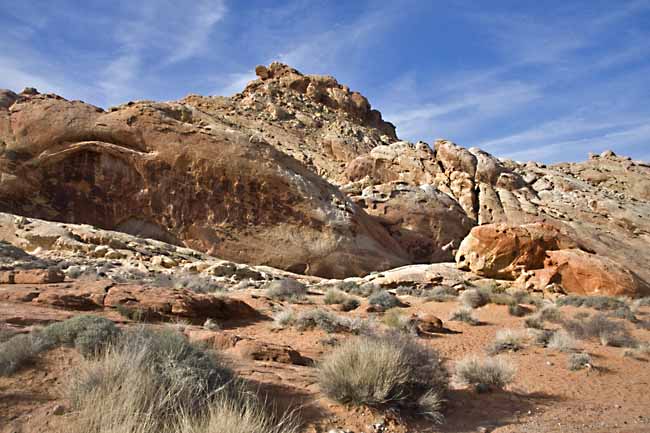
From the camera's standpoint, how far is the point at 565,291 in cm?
1706

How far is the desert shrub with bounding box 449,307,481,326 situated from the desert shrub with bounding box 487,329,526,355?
1.76 meters

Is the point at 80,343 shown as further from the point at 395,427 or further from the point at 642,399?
the point at 642,399

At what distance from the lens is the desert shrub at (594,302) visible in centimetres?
1461

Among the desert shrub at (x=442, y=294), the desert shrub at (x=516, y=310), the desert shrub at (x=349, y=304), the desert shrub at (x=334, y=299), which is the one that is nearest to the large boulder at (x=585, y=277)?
the desert shrub at (x=442, y=294)

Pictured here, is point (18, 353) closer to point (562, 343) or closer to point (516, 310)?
point (562, 343)

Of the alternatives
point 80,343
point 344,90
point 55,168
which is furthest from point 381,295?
point 344,90

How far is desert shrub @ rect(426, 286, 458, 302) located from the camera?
49.7 ft

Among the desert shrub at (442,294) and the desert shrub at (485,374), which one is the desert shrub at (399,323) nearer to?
the desert shrub at (485,374)

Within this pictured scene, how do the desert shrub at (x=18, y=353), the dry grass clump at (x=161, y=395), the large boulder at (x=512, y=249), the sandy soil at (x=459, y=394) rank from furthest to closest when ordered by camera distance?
the large boulder at (x=512, y=249) < the desert shrub at (x=18, y=353) < the sandy soil at (x=459, y=394) < the dry grass clump at (x=161, y=395)

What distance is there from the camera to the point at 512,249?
18422 millimetres

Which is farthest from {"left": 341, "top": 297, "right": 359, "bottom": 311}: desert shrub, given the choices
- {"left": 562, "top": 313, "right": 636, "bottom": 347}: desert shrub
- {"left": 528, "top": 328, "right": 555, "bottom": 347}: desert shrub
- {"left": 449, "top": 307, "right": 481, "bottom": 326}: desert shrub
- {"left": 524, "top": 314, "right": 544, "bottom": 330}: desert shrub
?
{"left": 562, "top": 313, "right": 636, "bottom": 347}: desert shrub

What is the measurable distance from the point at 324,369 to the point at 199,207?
53.9 feet

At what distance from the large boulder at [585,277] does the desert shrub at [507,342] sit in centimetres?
809

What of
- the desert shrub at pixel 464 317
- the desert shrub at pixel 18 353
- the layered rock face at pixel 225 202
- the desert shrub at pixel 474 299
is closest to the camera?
the desert shrub at pixel 18 353
